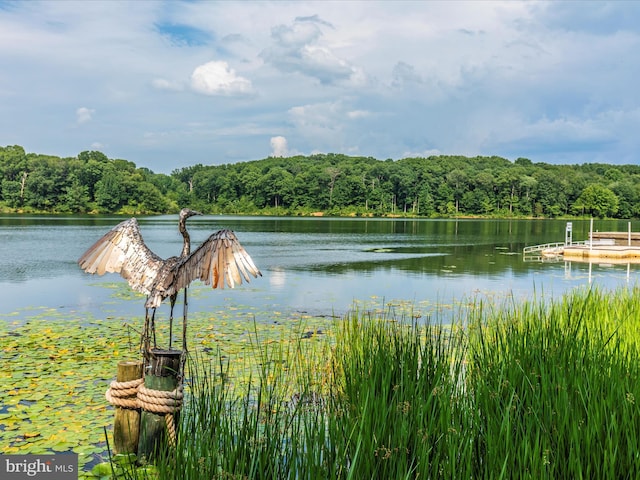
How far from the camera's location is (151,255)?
13.7 feet

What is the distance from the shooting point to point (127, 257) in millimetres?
4145

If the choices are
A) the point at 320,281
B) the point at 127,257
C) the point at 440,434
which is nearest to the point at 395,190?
the point at 320,281

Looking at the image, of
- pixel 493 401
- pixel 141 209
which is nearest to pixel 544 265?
pixel 493 401

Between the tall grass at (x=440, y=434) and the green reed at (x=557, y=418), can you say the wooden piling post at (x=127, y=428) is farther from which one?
the green reed at (x=557, y=418)

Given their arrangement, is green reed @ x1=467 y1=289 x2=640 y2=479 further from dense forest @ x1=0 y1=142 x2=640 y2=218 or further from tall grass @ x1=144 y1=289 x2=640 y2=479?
dense forest @ x1=0 y1=142 x2=640 y2=218

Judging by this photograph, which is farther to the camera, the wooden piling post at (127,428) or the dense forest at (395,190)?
the dense forest at (395,190)

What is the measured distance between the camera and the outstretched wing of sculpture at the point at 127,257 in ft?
13.4

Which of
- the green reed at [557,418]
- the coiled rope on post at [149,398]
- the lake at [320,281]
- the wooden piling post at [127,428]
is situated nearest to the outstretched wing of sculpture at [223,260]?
the coiled rope on post at [149,398]

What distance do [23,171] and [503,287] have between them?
7769cm

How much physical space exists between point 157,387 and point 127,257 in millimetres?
1000

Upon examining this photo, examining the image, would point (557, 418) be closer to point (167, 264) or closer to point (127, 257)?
point (167, 264)

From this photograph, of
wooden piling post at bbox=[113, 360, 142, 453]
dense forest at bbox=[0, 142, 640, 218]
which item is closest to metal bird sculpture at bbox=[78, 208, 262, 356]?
wooden piling post at bbox=[113, 360, 142, 453]

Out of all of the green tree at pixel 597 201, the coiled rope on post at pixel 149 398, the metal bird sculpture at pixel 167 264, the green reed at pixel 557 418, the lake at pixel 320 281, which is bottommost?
the lake at pixel 320 281

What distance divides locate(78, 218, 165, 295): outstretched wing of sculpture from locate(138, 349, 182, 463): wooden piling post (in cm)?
62
